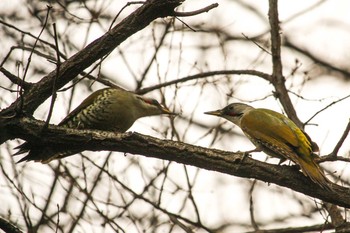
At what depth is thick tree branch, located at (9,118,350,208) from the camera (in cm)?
557

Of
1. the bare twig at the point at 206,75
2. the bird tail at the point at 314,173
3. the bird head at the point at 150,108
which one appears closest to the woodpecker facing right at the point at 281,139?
the bird tail at the point at 314,173

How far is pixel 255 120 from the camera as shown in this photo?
23.5ft

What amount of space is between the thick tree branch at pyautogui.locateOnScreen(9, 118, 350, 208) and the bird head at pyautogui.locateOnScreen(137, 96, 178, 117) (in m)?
2.05

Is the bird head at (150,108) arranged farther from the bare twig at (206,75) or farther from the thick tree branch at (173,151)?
the thick tree branch at (173,151)

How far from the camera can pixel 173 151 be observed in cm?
557

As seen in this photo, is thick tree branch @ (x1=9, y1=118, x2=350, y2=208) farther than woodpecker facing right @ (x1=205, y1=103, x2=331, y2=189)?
No

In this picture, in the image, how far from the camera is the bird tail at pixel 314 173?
5621 millimetres

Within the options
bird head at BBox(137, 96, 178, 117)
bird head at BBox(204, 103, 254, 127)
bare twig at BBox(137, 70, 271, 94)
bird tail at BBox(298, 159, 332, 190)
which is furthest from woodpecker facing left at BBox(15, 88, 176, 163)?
bird tail at BBox(298, 159, 332, 190)

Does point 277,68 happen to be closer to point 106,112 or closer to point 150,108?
point 150,108

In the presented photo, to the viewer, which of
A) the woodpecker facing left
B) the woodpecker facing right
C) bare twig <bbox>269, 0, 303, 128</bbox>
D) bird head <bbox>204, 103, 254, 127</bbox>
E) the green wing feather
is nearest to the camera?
the woodpecker facing right

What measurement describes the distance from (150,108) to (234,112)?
107 cm

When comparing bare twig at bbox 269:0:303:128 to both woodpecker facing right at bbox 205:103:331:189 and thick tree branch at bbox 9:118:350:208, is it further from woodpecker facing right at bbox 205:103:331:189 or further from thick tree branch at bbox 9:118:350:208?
thick tree branch at bbox 9:118:350:208

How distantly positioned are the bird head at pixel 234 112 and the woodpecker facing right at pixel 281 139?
4.7 inches

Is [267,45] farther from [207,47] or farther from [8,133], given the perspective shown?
[8,133]
